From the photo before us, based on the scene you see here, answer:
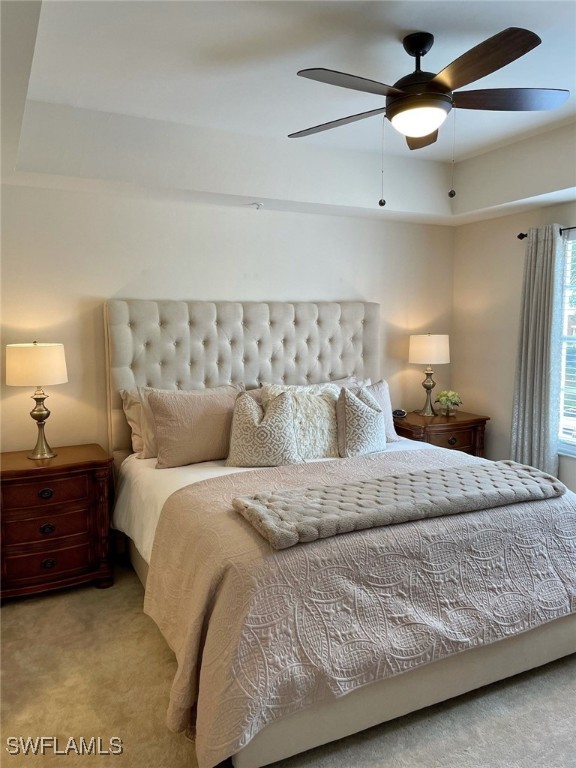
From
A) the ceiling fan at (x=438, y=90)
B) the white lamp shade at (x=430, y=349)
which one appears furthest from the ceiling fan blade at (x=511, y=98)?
the white lamp shade at (x=430, y=349)

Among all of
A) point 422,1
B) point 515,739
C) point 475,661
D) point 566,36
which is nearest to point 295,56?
point 422,1

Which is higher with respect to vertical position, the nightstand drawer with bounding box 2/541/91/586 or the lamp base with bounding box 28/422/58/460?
the lamp base with bounding box 28/422/58/460

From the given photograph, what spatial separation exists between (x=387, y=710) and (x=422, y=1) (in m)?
2.63

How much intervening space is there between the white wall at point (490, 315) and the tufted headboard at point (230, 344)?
882 millimetres

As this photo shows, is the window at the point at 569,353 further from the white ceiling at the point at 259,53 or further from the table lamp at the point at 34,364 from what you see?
the table lamp at the point at 34,364

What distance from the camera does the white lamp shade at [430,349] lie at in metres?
4.27

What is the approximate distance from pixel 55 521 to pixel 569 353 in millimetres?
3470

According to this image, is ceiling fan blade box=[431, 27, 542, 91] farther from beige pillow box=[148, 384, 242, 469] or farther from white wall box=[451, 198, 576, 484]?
white wall box=[451, 198, 576, 484]

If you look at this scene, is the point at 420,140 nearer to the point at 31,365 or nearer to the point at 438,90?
the point at 438,90

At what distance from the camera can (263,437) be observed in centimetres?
303

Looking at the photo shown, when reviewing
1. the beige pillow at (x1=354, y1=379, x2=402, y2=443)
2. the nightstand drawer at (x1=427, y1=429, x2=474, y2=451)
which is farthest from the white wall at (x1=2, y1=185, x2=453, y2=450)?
the nightstand drawer at (x1=427, y1=429, x2=474, y2=451)

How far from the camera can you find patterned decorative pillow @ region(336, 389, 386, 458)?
3273 millimetres

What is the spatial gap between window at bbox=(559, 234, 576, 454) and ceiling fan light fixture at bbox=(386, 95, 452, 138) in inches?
80.2

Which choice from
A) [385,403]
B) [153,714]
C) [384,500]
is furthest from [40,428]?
[385,403]
